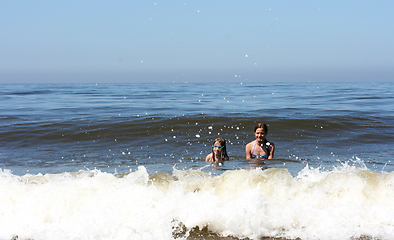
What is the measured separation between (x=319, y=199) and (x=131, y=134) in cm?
954

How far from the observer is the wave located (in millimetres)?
4117

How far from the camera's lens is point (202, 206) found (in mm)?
4473

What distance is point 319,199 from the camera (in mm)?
4617

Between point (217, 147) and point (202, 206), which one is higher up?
point (217, 147)

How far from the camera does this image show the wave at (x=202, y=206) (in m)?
4.12

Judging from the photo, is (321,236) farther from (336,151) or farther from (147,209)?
(336,151)

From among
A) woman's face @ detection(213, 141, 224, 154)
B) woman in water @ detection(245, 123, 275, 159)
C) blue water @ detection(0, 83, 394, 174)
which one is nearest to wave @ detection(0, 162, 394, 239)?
blue water @ detection(0, 83, 394, 174)

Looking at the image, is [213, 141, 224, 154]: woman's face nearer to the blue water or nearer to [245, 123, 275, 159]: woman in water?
the blue water

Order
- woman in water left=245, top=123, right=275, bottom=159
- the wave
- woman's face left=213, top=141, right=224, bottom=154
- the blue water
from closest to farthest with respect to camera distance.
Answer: the wave, woman's face left=213, top=141, right=224, bottom=154, woman in water left=245, top=123, right=275, bottom=159, the blue water

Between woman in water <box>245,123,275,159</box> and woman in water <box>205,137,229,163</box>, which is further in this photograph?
woman in water <box>245,123,275,159</box>

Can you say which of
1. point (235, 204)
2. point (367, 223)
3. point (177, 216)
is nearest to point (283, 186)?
point (235, 204)

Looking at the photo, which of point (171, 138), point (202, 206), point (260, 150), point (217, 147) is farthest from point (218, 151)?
point (171, 138)

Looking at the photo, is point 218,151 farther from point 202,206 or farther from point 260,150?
point 202,206

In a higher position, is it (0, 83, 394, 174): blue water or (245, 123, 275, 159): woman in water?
(245, 123, 275, 159): woman in water
